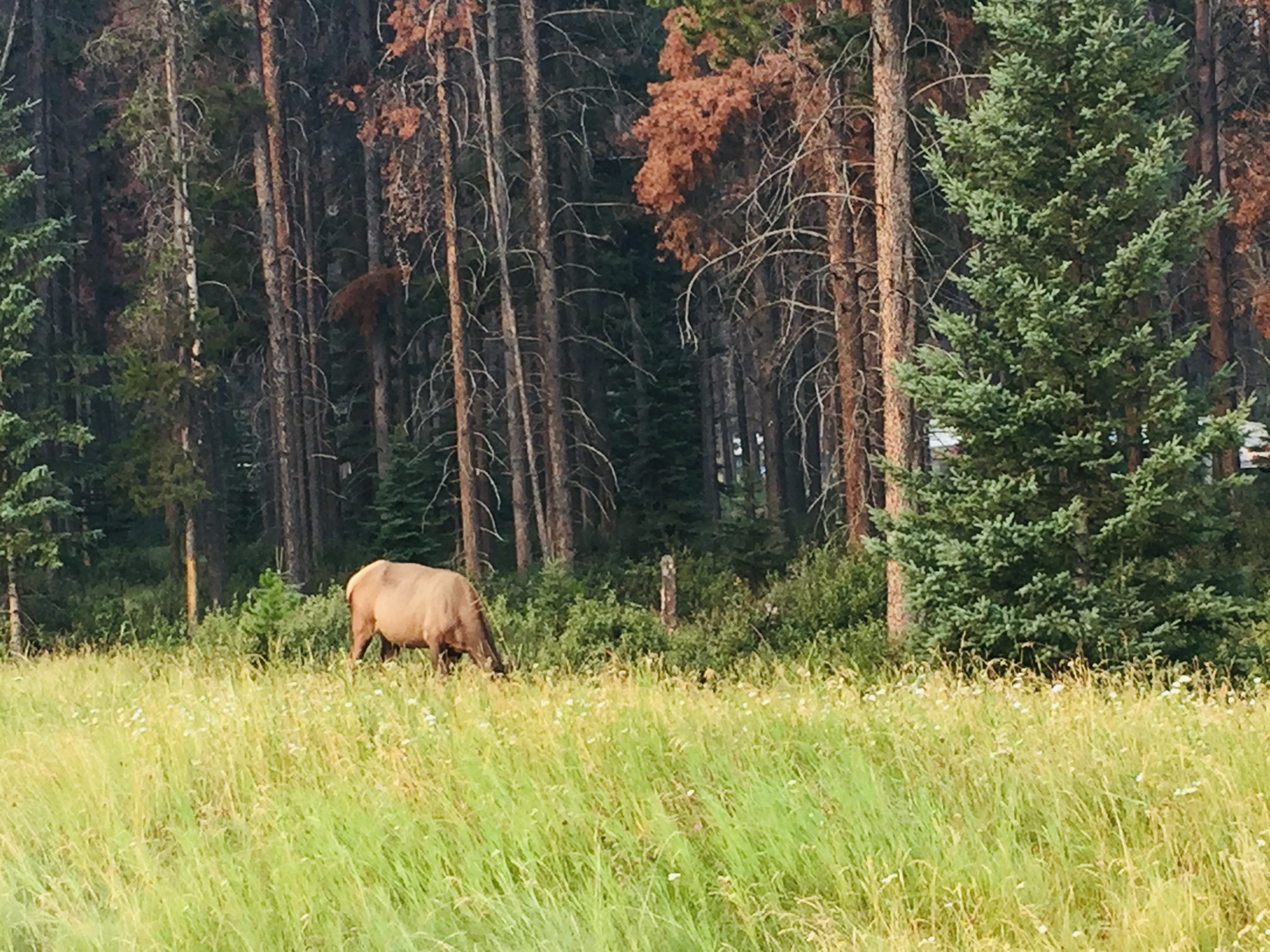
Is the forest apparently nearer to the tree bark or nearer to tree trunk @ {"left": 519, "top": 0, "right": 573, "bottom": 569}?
tree trunk @ {"left": 519, "top": 0, "right": 573, "bottom": 569}

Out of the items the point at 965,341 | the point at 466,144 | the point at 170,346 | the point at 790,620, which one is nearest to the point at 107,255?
the point at 170,346

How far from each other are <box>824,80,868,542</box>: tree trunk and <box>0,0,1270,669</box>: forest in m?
0.11

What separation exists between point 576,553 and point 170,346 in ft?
28.0

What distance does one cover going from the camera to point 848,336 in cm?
1980

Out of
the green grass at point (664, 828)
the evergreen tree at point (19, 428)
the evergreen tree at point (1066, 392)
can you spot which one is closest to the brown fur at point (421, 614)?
the evergreen tree at point (1066, 392)

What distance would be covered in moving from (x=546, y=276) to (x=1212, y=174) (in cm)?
1238

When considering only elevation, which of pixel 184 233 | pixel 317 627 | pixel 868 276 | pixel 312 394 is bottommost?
pixel 317 627

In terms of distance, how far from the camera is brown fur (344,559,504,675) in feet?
40.6

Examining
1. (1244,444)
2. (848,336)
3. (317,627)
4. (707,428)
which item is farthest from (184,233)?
(1244,444)

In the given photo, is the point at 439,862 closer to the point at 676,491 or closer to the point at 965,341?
the point at 965,341

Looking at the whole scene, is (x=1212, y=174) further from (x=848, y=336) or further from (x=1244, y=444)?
(x=1244, y=444)

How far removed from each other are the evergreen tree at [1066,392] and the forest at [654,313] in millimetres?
53

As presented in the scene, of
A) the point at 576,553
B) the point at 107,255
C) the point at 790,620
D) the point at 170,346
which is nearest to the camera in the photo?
the point at 790,620

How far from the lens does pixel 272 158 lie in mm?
26375
